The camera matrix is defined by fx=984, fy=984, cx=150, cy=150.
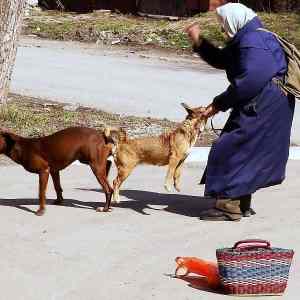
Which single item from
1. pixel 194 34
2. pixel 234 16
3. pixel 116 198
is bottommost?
pixel 116 198

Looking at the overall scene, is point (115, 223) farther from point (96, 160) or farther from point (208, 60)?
point (208, 60)

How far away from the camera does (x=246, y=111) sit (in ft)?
25.9

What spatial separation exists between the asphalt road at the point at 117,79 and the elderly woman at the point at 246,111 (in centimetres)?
436

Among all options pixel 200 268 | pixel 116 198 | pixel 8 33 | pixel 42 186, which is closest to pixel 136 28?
pixel 8 33

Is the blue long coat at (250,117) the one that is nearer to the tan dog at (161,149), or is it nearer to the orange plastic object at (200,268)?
the tan dog at (161,149)

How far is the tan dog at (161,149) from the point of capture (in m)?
8.45

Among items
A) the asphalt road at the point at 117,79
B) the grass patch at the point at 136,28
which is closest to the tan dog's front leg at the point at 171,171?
the asphalt road at the point at 117,79

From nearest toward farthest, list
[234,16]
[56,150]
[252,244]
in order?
1. [252,244]
2. [234,16]
3. [56,150]

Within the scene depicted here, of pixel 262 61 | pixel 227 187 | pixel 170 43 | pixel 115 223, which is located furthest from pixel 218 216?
pixel 170 43

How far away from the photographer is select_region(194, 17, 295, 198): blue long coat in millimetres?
7758

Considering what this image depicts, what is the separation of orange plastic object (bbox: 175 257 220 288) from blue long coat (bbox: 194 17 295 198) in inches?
58.0

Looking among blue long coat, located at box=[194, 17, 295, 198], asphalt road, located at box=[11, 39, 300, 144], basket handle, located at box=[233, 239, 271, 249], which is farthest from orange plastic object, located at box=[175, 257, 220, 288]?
asphalt road, located at box=[11, 39, 300, 144]

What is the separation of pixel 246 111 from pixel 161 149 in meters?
0.99

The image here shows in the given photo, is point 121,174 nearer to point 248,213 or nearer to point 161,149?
point 161,149
